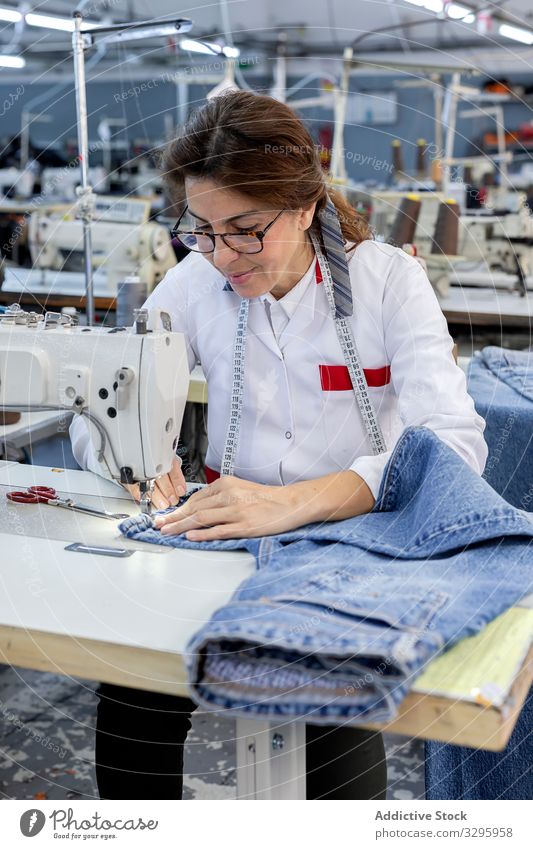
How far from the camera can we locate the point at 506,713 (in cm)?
93

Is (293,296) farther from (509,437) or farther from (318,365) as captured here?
(509,437)

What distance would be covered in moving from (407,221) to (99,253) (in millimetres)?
1260

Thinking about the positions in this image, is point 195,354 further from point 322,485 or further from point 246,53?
point 246,53

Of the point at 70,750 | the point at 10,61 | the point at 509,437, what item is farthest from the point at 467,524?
the point at 10,61

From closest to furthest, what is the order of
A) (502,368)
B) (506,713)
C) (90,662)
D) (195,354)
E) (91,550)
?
(506,713) → (90,662) → (91,550) → (195,354) → (502,368)

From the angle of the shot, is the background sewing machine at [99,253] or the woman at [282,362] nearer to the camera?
the woman at [282,362]

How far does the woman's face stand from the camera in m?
1.50

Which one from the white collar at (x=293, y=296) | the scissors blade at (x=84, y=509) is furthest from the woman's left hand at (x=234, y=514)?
the white collar at (x=293, y=296)

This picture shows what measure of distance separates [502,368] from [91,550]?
65.7 inches

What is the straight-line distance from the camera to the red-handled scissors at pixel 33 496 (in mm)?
1549

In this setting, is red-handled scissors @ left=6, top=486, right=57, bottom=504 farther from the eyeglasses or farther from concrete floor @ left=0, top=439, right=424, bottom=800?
concrete floor @ left=0, top=439, right=424, bottom=800

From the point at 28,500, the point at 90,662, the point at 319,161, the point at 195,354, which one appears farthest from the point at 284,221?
the point at 90,662

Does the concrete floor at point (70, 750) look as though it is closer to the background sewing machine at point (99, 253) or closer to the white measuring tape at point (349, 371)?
the white measuring tape at point (349, 371)

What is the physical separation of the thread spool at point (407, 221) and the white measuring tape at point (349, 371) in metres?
1.96
